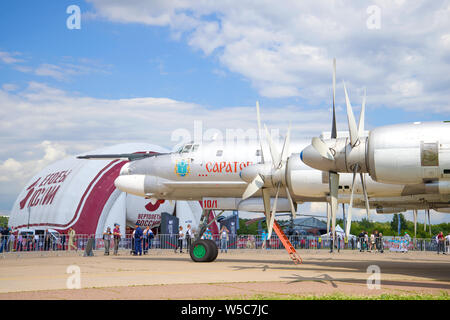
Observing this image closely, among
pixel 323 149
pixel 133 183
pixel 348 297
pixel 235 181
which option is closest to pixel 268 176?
pixel 235 181

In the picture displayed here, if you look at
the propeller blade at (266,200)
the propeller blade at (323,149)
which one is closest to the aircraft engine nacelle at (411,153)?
the propeller blade at (323,149)

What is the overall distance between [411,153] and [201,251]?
894cm

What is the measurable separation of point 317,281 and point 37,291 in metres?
5.78

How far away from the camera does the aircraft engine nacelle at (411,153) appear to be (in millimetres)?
9930

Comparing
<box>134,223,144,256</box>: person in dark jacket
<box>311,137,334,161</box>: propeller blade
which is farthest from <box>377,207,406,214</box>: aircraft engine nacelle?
<box>134,223,144,256</box>: person in dark jacket

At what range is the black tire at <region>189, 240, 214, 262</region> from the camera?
1650 centimetres

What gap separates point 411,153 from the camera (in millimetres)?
10102

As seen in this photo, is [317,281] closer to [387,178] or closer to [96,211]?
[387,178]

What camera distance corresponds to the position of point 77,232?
1497 inches

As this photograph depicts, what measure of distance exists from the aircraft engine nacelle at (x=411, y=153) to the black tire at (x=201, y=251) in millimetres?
7721

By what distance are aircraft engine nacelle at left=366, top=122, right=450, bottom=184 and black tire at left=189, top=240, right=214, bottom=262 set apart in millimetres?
7721

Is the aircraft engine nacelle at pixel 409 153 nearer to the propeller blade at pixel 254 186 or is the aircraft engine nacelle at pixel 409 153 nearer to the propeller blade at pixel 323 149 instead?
the propeller blade at pixel 323 149

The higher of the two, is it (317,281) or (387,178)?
(387,178)
